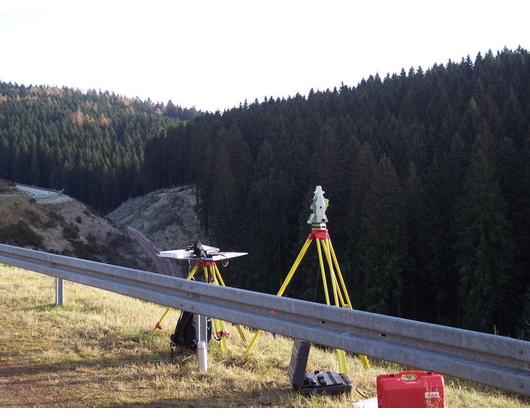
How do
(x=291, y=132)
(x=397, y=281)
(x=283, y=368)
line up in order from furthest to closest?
(x=291, y=132)
(x=397, y=281)
(x=283, y=368)

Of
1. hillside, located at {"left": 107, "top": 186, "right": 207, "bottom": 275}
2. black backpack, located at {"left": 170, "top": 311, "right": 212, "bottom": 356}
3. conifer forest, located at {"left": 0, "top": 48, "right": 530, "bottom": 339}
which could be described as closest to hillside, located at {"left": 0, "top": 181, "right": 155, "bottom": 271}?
hillside, located at {"left": 107, "top": 186, "right": 207, "bottom": 275}

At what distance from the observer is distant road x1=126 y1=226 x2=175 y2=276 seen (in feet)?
180

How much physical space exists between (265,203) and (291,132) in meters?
18.3

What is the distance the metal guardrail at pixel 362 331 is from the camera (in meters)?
2.98

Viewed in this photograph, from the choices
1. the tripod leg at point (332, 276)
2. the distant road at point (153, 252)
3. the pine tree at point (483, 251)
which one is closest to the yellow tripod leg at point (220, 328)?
the tripod leg at point (332, 276)

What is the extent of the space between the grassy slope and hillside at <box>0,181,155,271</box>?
123 ft

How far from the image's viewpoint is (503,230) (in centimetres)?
3130

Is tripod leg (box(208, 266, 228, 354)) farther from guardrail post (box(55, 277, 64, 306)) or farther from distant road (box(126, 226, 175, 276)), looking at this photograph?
distant road (box(126, 226, 175, 276))

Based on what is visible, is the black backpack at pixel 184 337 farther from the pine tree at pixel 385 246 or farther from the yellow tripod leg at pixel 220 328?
the pine tree at pixel 385 246

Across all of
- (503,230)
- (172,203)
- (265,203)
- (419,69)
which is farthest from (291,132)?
(503,230)

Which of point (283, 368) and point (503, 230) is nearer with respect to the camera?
point (283, 368)

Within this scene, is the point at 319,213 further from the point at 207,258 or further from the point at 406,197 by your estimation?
the point at 406,197

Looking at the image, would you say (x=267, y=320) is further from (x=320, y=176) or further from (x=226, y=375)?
(x=320, y=176)

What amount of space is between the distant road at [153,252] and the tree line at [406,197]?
6.70m
